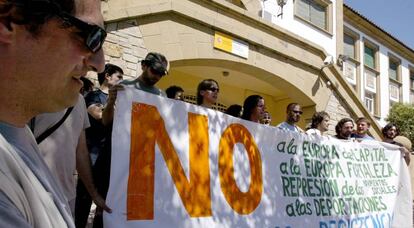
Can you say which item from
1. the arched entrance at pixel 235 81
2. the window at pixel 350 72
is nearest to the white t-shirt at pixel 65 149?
the arched entrance at pixel 235 81

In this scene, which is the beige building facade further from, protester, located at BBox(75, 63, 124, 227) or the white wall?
protester, located at BBox(75, 63, 124, 227)

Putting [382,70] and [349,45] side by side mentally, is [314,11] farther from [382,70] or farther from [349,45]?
[382,70]

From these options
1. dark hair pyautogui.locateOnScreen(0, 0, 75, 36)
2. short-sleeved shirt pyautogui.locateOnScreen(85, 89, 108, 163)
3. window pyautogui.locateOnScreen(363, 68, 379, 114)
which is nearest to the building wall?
window pyautogui.locateOnScreen(363, 68, 379, 114)

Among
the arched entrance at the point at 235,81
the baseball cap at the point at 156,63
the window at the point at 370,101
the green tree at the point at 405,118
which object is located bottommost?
the baseball cap at the point at 156,63

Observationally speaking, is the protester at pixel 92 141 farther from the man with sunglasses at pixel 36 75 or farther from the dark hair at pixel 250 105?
the man with sunglasses at pixel 36 75

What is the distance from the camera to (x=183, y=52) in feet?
22.4

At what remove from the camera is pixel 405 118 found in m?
19.5

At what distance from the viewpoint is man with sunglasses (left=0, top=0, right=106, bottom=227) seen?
2.14ft

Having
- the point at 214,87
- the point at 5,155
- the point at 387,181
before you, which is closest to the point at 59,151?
the point at 5,155

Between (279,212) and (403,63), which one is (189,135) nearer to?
(279,212)

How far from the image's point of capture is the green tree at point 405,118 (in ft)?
63.1

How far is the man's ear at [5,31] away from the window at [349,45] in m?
20.1

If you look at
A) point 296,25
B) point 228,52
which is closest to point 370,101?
point 296,25

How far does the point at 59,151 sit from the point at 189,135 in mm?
1252
